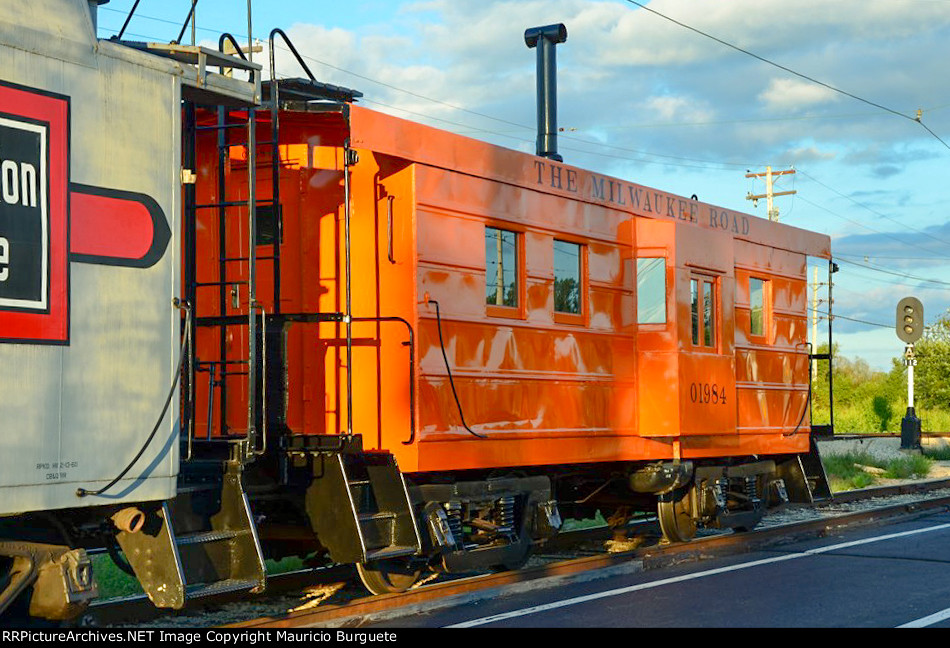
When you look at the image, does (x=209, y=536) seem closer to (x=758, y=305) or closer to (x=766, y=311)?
(x=758, y=305)

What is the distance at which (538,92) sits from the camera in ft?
49.2

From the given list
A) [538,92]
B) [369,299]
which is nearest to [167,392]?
[369,299]

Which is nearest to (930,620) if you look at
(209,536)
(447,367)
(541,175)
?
(447,367)

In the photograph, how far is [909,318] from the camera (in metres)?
28.0

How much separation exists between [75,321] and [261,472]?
2.57 meters

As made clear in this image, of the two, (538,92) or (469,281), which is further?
(538,92)

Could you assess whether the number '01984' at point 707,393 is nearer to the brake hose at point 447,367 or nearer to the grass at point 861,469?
the brake hose at point 447,367

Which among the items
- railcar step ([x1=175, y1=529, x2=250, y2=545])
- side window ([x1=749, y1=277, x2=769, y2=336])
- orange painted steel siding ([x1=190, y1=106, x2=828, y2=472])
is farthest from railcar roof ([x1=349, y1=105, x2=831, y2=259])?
railcar step ([x1=175, y1=529, x2=250, y2=545])

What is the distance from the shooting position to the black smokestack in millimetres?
14719

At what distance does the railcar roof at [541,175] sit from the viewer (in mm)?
8704

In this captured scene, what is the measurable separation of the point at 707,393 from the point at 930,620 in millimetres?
4254

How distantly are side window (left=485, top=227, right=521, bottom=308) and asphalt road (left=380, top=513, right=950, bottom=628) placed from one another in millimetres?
2344

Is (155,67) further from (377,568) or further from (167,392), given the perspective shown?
(377,568)

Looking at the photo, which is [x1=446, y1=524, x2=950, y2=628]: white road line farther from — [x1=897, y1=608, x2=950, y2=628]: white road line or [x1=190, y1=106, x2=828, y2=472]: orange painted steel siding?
[x1=190, y1=106, x2=828, y2=472]: orange painted steel siding
